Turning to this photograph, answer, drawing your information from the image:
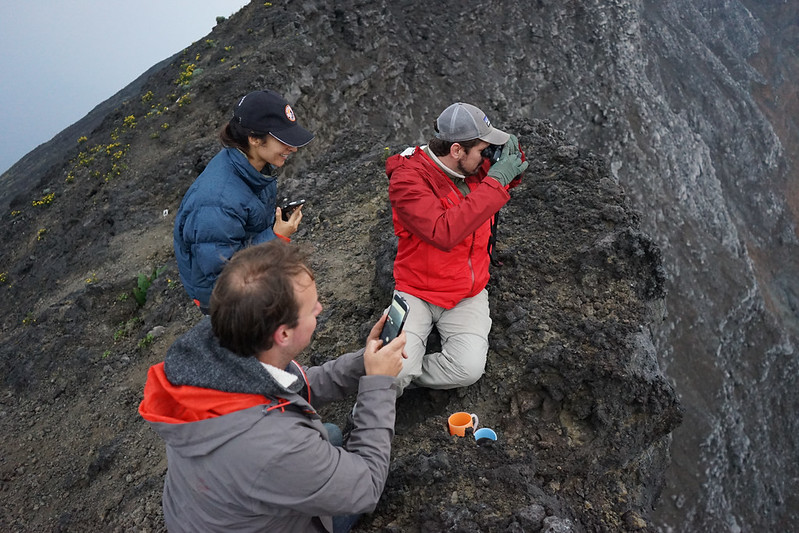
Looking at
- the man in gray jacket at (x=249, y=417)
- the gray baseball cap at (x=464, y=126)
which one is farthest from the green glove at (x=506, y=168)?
the man in gray jacket at (x=249, y=417)

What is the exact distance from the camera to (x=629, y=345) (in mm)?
4434

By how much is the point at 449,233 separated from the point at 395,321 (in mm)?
1122

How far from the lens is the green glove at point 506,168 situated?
4011 millimetres

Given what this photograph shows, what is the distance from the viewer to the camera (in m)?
4.21

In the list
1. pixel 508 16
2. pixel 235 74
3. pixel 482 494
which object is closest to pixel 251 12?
pixel 235 74

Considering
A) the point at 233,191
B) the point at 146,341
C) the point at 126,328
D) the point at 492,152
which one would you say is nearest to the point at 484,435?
the point at 492,152

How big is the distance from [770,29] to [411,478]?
47.8 m

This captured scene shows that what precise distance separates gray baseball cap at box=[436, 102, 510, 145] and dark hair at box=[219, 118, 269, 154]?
4.60 feet

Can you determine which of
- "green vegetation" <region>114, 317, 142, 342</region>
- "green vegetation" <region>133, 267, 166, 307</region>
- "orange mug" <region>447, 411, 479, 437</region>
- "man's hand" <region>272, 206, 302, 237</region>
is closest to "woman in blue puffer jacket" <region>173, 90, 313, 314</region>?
"man's hand" <region>272, 206, 302, 237</region>

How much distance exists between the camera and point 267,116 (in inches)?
159

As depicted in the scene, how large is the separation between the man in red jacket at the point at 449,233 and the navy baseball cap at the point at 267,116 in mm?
864

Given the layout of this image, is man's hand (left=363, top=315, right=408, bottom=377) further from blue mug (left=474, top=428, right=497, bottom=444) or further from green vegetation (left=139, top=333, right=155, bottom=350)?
green vegetation (left=139, top=333, right=155, bottom=350)

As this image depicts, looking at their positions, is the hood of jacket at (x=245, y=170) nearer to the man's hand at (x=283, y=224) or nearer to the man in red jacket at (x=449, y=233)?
the man's hand at (x=283, y=224)

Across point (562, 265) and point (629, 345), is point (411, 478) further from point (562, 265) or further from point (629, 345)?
point (562, 265)
